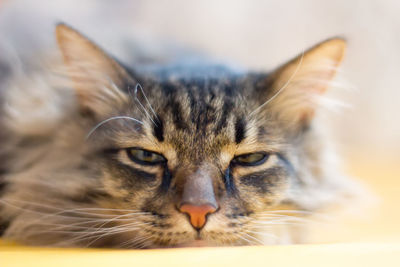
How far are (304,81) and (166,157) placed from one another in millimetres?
509

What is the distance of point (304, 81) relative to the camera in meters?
1.37

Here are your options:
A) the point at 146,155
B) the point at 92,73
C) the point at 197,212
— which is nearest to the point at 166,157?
the point at 146,155

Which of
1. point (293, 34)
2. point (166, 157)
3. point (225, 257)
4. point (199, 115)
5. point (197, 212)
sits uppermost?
point (293, 34)

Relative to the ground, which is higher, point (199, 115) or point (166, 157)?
point (199, 115)

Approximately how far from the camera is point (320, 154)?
1467 millimetres

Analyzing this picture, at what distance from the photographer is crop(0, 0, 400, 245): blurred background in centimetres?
233

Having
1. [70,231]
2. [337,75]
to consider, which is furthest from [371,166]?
[70,231]

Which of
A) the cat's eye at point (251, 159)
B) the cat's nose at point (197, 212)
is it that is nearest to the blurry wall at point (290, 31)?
the cat's eye at point (251, 159)

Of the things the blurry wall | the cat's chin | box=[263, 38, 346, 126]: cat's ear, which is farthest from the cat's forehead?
the blurry wall

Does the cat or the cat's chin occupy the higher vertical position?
the cat

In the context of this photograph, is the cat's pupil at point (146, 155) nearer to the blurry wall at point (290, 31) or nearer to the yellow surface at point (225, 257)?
the yellow surface at point (225, 257)

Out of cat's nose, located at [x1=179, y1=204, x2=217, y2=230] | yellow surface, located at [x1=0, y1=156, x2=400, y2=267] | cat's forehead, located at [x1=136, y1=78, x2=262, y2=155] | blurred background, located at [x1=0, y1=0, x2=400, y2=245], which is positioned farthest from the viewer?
blurred background, located at [x1=0, y1=0, x2=400, y2=245]

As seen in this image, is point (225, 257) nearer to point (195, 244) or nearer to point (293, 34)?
point (195, 244)

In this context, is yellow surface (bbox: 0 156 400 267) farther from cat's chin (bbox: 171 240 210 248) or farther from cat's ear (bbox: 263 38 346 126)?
cat's ear (bbox: 263 38 346 126)
